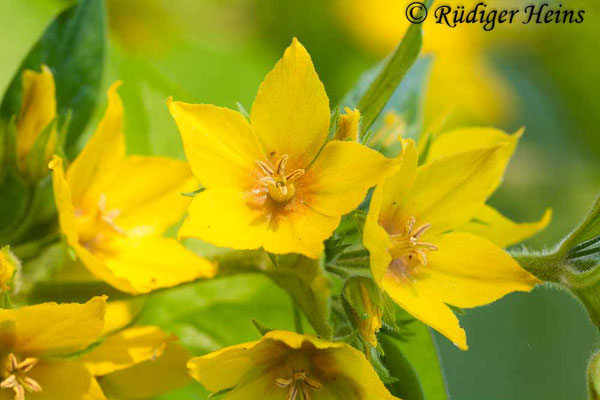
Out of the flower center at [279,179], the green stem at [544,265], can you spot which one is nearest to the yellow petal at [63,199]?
the flower center at [279,179]

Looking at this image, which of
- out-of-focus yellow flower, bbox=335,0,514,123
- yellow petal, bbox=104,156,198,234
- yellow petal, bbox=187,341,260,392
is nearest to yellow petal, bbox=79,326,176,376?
yellow petal, bbox=187,341,260,392

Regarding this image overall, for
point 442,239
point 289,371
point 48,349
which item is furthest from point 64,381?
point 442,239

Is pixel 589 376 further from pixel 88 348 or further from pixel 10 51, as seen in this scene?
pixel 10 51

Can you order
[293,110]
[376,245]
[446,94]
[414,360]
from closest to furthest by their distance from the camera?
[376,245] < [293,110] < [414,360] < [446,94]

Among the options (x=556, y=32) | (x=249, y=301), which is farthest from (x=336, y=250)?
(x=556, y=32)

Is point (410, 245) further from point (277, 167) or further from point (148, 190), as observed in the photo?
point (148, 190)

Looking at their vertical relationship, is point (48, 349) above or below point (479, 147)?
below

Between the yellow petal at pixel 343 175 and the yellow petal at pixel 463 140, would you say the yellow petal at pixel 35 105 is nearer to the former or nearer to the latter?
the yellow petal at pixel 343 175
